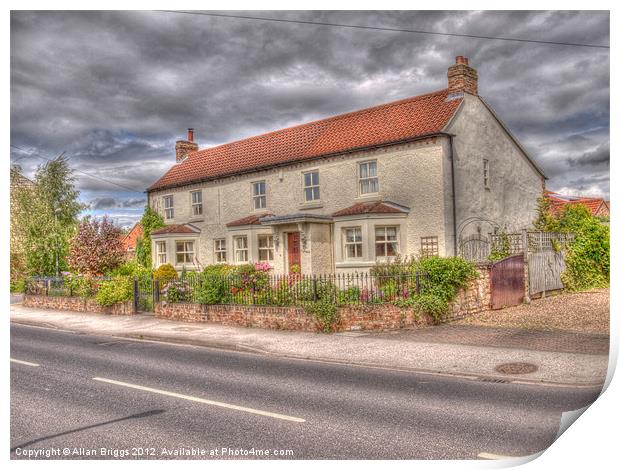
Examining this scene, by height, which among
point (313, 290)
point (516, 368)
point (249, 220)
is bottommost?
point (516, 368)

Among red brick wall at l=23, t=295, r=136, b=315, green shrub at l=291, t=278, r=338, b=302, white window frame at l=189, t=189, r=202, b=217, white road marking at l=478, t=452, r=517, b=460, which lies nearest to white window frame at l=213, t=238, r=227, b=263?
white window frame at l=189, t=189, r=202, b=217

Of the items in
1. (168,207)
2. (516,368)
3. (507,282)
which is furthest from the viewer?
(168,207)

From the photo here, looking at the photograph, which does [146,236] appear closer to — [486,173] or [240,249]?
[240,249]

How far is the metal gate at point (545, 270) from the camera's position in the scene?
55.9 feet

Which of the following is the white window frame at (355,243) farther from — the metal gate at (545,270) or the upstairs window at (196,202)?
the upstairs window at (196,202)

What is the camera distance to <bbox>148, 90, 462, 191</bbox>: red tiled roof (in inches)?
767

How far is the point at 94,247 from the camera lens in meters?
22.7

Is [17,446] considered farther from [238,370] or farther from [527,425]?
[527,425]

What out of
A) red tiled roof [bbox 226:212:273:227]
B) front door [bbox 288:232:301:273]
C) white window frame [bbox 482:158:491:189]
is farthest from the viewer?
red tiled roof [bbox 226:212:273:227]

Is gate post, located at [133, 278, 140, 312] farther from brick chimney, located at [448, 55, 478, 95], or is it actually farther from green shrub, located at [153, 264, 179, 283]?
brick chimney, located at [448, 55, 478, 95]

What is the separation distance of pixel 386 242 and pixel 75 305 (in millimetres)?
12612

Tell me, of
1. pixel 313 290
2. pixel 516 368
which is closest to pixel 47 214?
pixel 313 290

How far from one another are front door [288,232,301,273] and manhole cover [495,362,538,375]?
12.9 meters

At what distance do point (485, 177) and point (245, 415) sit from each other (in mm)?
16620
